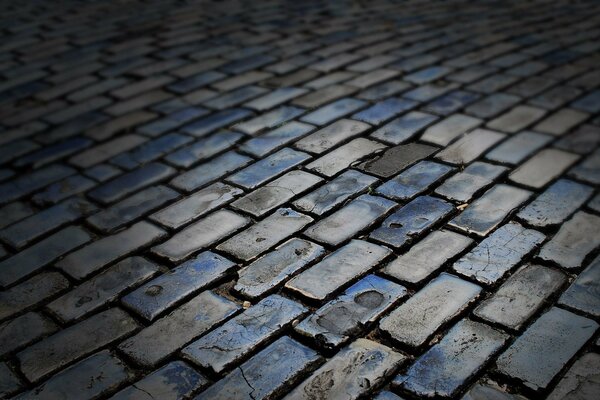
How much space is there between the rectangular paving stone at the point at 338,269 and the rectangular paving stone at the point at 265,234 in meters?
0.26

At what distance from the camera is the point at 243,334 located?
6.78 feet

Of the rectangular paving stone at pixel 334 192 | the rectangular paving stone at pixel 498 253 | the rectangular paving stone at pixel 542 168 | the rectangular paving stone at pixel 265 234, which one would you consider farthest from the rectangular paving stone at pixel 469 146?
the rectangular paving stone at pixel 265 234

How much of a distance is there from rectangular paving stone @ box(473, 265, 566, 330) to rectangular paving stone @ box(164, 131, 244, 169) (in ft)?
5.90

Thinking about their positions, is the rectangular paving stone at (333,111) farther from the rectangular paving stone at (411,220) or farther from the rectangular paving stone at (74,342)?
the rectangular paving stone at (74,342)

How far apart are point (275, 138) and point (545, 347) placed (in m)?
1.97

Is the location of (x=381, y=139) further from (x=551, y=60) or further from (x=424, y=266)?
(x=551, y=60)

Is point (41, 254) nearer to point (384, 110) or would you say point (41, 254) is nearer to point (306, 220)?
point (306, 220)

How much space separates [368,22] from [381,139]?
2551mm

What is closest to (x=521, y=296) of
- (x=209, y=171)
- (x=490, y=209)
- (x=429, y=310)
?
(x=429, y=310)

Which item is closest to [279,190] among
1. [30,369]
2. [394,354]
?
[394,354]

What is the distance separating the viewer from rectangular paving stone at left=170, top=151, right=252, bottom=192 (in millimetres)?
3031

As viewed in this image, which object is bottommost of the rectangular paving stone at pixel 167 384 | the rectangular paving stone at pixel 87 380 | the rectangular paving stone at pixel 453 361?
the rectangular paving stone at pixel 87 380

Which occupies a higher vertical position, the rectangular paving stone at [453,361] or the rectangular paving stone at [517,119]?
the rectangular paving stone at [517,119]

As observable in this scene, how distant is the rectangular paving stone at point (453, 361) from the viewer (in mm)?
1821
